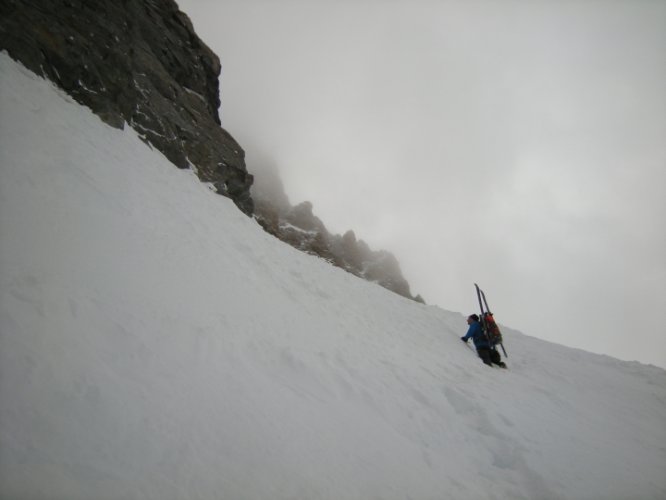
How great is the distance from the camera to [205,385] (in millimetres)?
3891

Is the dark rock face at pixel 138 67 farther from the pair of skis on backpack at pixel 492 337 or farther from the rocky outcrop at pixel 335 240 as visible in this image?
the rocky outcrop at pixel 335 240

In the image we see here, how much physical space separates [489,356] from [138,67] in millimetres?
19884

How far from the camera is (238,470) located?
312 cm

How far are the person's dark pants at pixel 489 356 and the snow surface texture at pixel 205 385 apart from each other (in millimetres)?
1033

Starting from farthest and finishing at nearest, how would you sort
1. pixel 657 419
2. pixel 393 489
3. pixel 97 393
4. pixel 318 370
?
pixel 657 419 → pixel 318 370 → pixel 393 489 → pixel 97 393

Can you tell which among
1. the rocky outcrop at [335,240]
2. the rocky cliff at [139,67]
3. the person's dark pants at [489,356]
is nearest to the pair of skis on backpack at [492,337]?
the person's dark pants at [489,356]

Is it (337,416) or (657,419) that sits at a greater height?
(657,419)

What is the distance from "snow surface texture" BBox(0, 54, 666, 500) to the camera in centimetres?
285

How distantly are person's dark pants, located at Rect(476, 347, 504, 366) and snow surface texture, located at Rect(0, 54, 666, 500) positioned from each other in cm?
103

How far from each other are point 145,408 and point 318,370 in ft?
9.84

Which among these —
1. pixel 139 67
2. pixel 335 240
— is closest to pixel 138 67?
pixel 139 67

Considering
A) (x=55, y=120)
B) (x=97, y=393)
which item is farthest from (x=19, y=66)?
(x=97, y=393)

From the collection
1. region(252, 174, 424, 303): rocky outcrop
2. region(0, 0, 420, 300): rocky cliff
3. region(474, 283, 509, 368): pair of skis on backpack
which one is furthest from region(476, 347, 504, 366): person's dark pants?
region(252, 174, 424, 303): rocky outcrop

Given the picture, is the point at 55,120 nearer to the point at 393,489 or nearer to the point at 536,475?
the point at 393,489
